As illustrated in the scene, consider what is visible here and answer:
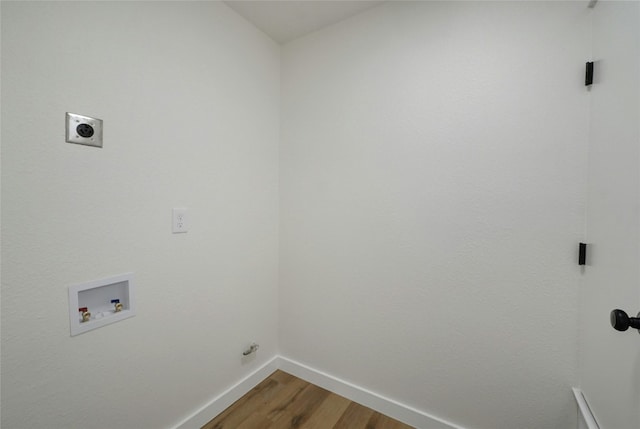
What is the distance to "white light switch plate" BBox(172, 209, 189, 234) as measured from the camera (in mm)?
A: 1359

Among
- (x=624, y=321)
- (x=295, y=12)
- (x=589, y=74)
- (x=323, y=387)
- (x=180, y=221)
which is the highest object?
(x=295, y=12)

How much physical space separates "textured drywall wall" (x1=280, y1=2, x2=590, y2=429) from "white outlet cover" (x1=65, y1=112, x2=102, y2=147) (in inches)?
44.5

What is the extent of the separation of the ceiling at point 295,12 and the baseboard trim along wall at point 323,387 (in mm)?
2394

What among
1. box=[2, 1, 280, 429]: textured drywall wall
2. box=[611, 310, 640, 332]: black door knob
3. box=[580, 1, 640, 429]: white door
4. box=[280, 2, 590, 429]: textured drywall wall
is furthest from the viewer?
box=[280, 2, 590, 429]: textured drywall wall

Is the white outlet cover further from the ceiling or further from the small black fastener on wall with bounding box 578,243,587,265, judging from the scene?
the small black fastener on wall with bounding box 578,243,587,265

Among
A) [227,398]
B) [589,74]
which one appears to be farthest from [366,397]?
[589,74]

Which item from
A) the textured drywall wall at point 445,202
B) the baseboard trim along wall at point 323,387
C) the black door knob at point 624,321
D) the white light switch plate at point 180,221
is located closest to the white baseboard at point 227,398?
the baseboard trim along wall at point 323,387

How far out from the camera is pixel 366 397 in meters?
1.67

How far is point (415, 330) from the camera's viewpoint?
59.5 inches

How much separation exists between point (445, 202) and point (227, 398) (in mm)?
1770

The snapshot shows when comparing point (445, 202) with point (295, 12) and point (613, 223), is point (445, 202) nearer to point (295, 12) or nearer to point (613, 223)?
point (613, 223)

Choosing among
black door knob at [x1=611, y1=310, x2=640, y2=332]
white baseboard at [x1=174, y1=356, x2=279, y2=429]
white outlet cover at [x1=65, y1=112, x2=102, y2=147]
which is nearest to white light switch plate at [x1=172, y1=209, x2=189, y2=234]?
white outlet cover at [x1=65, y1=112, x2=102, y2=147]

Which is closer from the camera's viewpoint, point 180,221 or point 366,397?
point 180,221

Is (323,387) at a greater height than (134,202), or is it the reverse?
(134,202)
